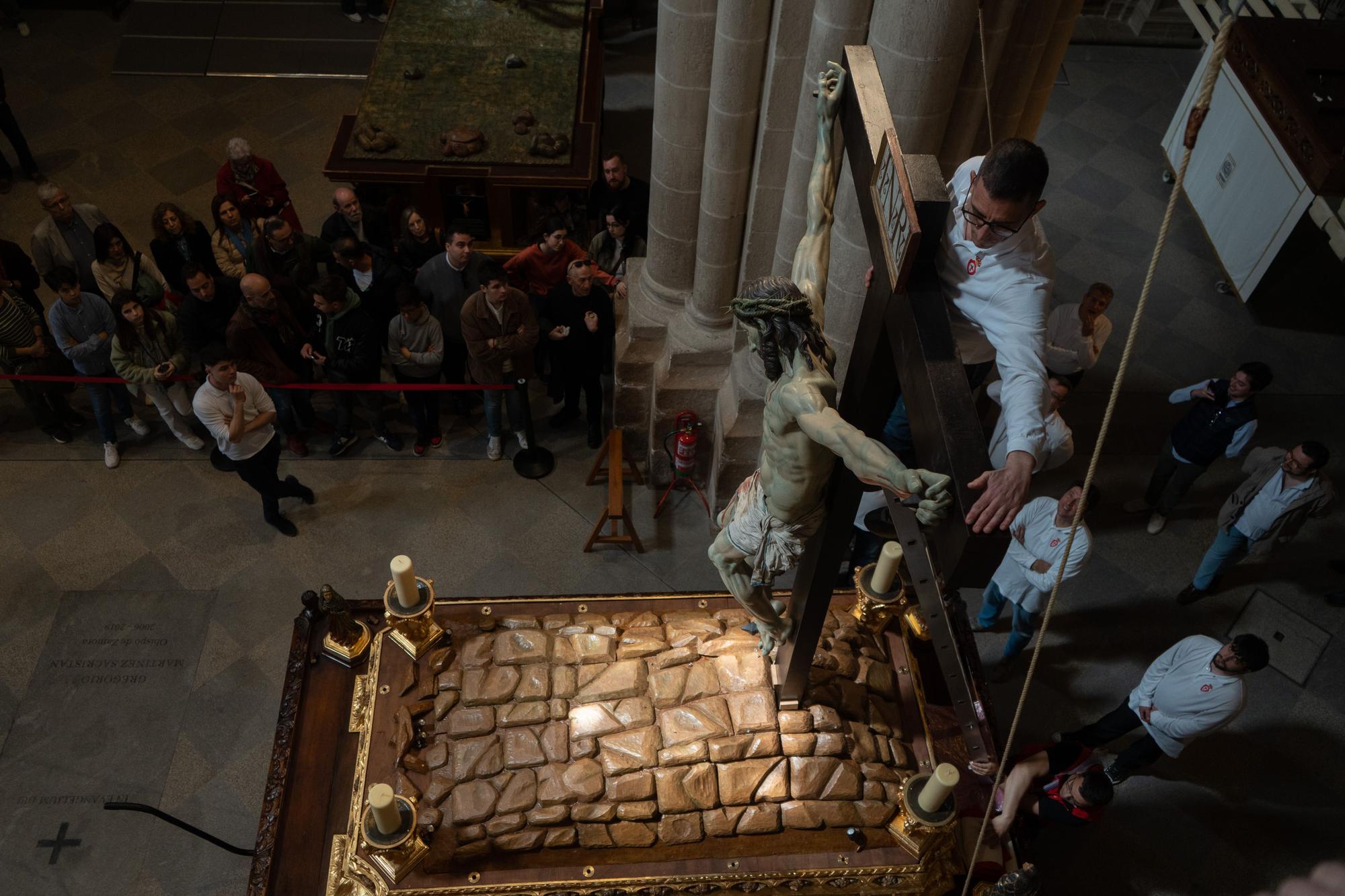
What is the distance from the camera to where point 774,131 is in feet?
17.9

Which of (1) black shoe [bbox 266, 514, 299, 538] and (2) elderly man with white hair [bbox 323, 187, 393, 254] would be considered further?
(2) elderly man with white hair [bbox 323, 187, 393, 254]

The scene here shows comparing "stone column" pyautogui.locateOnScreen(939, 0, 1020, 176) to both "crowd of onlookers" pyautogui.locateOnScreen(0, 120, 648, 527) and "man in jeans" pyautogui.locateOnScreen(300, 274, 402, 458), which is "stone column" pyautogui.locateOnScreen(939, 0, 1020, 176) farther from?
"man in jeans" pyautogui.locateOnScreen(300, 274, 402, 458)

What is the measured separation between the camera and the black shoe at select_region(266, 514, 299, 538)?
6906 millimetres

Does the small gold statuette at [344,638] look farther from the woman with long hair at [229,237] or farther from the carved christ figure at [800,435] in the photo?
the woman with long hair at [229,237]

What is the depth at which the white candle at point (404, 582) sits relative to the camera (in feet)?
16.1

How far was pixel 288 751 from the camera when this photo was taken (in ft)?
16.5

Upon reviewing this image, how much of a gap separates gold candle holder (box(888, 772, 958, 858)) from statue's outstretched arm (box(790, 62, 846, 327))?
2.26 m

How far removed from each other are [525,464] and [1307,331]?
7129 mm

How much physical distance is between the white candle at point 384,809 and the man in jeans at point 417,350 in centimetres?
345

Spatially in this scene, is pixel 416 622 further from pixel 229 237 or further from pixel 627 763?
pixel 229 237

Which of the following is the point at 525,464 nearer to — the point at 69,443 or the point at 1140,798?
the point at 69,443

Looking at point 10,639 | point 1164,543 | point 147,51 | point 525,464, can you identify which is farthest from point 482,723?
point 147,51

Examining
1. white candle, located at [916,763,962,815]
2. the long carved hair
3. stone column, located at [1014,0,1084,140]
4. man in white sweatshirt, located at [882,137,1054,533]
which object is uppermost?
man in white sweatshirt, located at [882,137,1054,533]

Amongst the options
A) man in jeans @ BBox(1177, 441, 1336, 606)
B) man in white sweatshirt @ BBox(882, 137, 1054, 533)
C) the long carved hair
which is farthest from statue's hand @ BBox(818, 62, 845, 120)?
man in jeans @ BBox(1177, 441, 1336, 606)
